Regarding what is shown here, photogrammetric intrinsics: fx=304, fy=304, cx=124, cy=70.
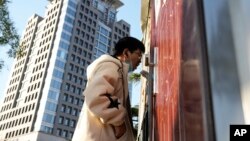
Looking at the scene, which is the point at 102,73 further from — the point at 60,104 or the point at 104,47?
the point at 104,47

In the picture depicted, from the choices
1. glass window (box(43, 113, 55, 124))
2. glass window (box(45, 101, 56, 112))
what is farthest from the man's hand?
glass window (box(45, 101, 56, 112))

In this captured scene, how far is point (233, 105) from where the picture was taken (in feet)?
1.81

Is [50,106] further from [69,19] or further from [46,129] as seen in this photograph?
[69,19]

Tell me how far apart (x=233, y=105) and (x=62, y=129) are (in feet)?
193

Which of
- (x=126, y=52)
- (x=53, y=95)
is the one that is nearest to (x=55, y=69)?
(x=53, y=95)

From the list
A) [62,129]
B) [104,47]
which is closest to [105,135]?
[62,129]

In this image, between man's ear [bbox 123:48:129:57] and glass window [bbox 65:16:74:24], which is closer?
man's ear [bbox 123:48:129:57]

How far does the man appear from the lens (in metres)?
1.60

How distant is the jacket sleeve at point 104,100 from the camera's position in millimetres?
1598

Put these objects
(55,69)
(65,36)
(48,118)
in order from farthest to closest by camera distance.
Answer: (65,36)
(55,69)
(48,118)

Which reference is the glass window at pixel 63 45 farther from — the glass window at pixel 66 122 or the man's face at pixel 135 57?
the man's face at pixel 135 57

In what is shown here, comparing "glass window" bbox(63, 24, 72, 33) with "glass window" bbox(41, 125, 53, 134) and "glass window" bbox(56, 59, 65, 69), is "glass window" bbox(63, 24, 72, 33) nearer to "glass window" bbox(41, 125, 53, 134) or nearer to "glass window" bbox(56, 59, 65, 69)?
"glass window" bbox(56, 59, 65, 69)

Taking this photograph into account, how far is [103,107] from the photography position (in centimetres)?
160

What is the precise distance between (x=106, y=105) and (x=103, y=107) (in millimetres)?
19
